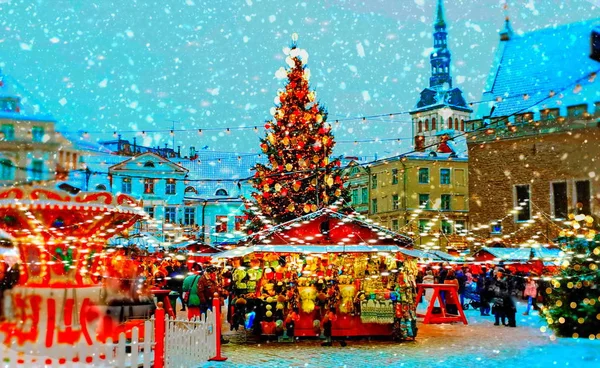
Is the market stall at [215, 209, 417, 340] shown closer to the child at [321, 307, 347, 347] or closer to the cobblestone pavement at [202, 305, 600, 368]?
the child at [321, 307, 347, 347]

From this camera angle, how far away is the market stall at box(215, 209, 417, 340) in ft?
53.8

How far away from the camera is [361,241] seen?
17047 millimetres

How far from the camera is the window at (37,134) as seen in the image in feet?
127

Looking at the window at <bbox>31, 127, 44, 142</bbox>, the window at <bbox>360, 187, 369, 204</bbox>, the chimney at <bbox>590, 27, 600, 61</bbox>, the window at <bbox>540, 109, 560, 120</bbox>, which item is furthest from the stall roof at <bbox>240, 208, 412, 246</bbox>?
the window at <bbox>360, 187, 369, 204</bbox>

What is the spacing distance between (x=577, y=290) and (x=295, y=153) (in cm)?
1219

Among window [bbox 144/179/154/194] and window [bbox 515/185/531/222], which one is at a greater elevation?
window [bbox 144/179/154/194]

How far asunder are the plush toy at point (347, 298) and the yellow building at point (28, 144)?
1866 centimetres

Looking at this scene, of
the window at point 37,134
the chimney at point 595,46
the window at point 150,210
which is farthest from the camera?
the window at point 150,210

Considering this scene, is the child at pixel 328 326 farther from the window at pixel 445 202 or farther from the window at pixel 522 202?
the window at pixel 445 202

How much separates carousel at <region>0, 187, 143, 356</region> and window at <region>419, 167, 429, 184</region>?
47.1 metres

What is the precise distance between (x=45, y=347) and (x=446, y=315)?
12734mm

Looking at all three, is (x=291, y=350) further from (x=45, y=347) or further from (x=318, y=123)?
(x=318, y=123)

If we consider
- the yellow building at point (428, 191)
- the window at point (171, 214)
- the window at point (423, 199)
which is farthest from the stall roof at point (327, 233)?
the window at point (423, 199)

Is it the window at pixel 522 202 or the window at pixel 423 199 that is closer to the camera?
the window at pixel 522 202
